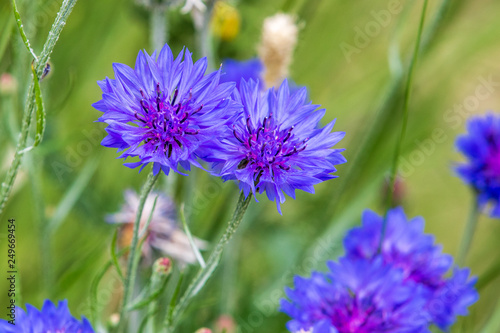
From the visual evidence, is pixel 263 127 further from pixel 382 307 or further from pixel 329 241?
pixel 329 241

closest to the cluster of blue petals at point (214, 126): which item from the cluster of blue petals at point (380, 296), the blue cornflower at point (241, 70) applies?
the cluster of blue petals at point (380, 296)

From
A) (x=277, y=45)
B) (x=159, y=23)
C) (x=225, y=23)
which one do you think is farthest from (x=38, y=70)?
(x=225, y=23)

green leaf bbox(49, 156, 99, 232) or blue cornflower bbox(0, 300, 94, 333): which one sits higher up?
green leaf bbox(49, 156, 99, 232)

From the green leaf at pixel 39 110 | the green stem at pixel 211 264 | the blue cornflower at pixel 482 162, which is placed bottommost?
the green stem at pixel 211 264

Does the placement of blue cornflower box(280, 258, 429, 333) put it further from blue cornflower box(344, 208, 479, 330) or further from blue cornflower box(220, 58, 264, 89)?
blue cornflower box(220, 58, 264, 89)

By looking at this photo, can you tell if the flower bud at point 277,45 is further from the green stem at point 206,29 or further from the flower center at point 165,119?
the flower center at point 165,119

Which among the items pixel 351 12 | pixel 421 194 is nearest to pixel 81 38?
pixel 351 12

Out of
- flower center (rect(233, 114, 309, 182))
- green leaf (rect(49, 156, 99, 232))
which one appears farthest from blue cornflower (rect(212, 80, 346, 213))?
green leaf (rect(49, 156, 99, 232))
